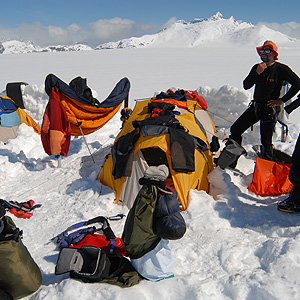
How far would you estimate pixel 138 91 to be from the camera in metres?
15.2

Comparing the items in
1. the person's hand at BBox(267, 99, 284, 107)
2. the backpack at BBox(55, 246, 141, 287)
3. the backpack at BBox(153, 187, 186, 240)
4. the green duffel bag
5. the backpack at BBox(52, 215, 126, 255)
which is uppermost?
the person's hand at BBox(267, 99, 284, 107)

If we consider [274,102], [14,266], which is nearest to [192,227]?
[14,266]

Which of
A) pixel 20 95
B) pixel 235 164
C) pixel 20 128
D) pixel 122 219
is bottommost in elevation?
pixel 122 219

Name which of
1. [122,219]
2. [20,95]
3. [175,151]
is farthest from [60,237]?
[20,95]

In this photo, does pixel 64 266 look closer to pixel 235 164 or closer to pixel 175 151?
pixel 175 151

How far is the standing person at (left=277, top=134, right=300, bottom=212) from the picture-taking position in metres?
3.74

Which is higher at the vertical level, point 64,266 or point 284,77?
point 284,77

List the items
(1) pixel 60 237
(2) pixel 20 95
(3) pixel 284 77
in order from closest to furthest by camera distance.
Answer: (1) pixel 60 237 → (3) pixel 284 77 → (2) pixel 20 95

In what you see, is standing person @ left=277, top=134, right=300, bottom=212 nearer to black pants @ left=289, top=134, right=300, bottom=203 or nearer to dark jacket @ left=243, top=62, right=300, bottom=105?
black pants @ left=289, top=134, right=300, bottom=203

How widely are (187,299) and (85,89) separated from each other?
5.39m

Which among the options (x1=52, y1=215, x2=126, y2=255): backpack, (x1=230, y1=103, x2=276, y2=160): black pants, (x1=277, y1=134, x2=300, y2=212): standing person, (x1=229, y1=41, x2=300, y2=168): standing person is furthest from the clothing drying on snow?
(x1=277, y1=134, x2=300, y2=212): standing person

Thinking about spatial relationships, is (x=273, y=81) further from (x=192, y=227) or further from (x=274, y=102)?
(x=192, y=227)

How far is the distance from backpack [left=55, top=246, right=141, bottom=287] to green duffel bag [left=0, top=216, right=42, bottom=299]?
29cm

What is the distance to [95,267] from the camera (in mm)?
2822
